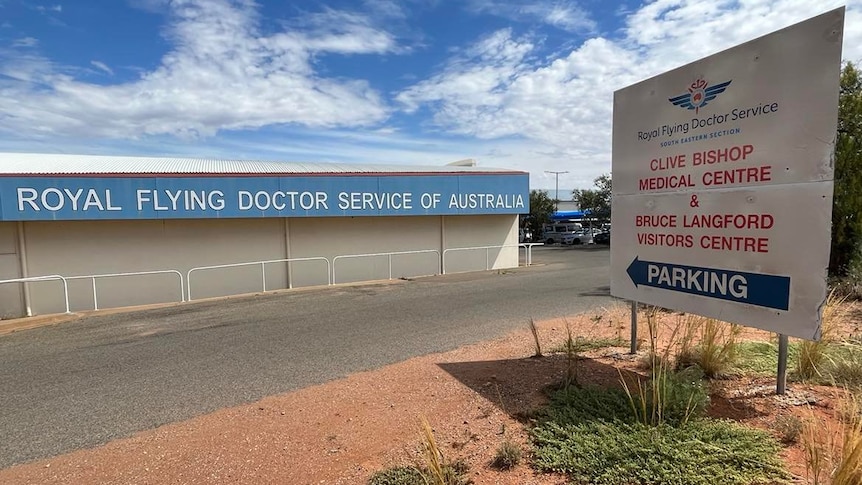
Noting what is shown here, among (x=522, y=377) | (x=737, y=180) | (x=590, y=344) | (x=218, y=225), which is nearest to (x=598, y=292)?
(x=590, y=344)

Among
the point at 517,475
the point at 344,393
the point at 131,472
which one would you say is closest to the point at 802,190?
the point at 517,475

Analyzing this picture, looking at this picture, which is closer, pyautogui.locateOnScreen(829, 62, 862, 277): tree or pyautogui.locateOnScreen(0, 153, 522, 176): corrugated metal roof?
pyautogui.locateOnScreen(829, 62, 862, 277): tree

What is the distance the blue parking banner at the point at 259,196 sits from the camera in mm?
→ 12375

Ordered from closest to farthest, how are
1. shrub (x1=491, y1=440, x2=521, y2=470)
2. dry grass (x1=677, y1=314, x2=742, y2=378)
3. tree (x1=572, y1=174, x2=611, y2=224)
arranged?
shrub (x1=491, y1=440, x2=521, y2=470) → dry grass (x1=677, y1=314, x2=742, y2=378) → tree (x1=572, y1=174, x2=611, y2=224)

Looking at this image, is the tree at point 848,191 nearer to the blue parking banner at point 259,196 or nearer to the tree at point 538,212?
the blue parking banner at point 259,196

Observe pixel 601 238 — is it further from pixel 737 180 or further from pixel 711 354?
pixel 737 180

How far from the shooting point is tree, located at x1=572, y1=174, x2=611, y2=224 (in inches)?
1527

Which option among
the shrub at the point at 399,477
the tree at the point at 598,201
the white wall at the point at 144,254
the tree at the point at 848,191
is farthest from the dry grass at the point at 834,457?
the tree at the point at 598,201

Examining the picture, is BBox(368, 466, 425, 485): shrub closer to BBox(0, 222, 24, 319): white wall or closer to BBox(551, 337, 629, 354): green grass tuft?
BBox(551, 337, 629, 354): green grass tuft

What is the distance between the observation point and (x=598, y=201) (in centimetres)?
3928

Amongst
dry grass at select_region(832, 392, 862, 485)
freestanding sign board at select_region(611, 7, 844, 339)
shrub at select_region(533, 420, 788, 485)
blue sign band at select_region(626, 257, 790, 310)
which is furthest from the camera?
blue sign band at select_region(626, 257, 790, 310)

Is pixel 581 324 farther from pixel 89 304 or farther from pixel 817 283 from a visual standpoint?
pixel 89 304

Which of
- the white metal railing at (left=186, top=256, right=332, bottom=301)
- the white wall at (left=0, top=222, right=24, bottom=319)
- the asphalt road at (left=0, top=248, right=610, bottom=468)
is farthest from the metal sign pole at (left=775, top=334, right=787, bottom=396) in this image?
the white wall at (left=0, top=222, right=24, bottom=319)

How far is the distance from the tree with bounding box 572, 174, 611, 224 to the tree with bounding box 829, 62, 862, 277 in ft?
91.8
